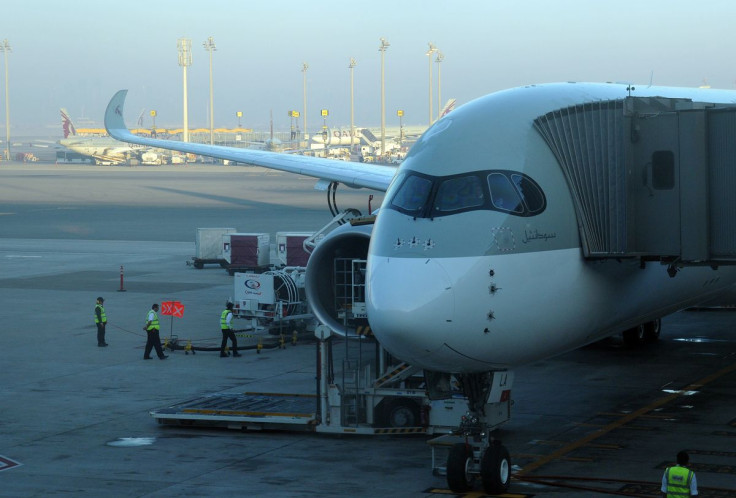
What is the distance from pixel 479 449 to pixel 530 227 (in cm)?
341

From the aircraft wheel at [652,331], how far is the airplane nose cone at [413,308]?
1685 centimetres

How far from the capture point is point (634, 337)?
30.0 metres

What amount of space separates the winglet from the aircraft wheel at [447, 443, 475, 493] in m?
28.2

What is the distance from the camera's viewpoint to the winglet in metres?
42.4

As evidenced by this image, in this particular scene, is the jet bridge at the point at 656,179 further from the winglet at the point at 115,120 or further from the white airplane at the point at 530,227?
the winglet at the point at 115,120

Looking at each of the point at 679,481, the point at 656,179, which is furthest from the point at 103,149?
the point at 679,481

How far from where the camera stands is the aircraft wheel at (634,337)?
98.0 ft

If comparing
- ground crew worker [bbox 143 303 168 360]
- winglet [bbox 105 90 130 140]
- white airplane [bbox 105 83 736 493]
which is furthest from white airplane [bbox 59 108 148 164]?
white airplane [bbox 105 83 736 493]

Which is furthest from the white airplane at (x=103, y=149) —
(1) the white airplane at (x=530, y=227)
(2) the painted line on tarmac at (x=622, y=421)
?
(1) the white airplane at (x=530, y=227)

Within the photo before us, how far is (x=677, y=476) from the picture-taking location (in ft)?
48.0

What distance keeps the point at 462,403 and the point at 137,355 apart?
499 inches

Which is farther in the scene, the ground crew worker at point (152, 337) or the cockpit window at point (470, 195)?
the ground crew worker at point (152, 337)

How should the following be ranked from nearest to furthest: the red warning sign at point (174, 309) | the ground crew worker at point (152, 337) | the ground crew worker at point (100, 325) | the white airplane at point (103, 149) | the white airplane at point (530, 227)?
the white airplane at point (530, 227) < the ground crew worker at point (152, 337) < the ground crew worker at point (100, 325) < the red warning sign at point (174, 309) < the white airplane at point (103, 149)

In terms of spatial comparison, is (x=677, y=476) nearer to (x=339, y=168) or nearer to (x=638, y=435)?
(x=638, y=435)
